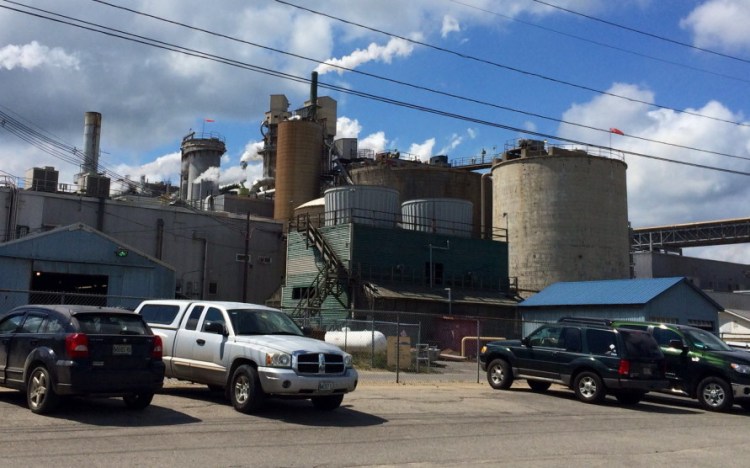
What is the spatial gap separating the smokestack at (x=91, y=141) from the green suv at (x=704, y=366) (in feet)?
189

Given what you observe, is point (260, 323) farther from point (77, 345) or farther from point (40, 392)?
point (40, 392)

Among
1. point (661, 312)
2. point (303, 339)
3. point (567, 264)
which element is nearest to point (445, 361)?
point (661, 312)

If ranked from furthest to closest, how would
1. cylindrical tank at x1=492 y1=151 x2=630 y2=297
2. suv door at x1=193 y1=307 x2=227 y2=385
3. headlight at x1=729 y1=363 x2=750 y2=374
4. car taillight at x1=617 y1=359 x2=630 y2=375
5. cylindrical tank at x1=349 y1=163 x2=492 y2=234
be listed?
cylindrical tank at x1=349 y1=163 x2=492 y2=234
cylindrical tank at x1=492 y1=151 x2=630 y2=297
headlight at x1=729 y1=363 x2=750 y2=374
car taillight at x1=617 y1=359 x2=630 y2=375
suv door at x1=193 y1=307 x2=227 y2=385

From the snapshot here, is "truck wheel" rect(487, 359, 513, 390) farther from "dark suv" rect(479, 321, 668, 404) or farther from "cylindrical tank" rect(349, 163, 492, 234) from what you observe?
"cylindrical tank" rect(349, 163, 492, 234)

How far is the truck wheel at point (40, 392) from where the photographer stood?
1060cm

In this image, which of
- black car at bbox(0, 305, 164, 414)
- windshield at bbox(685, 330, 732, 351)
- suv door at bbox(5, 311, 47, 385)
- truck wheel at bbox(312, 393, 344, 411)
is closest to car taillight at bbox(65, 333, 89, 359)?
black car at bbox(0, 305, 164, 414)

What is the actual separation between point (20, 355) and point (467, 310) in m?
33.0

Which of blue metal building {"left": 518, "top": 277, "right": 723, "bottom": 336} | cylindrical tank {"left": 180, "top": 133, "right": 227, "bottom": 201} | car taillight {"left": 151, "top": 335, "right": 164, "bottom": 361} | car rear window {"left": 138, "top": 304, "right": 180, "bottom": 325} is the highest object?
cylindrical tank {"left": 180, "top": 133, "right": 227, "bottom": 201}

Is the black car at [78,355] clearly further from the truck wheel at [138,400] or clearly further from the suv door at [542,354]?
the suv door at [542,354]

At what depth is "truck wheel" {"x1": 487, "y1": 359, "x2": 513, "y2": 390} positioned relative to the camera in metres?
18.8

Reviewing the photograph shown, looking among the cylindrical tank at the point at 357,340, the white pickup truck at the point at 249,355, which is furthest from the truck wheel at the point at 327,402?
the cylindrical tank at the point at 357,340

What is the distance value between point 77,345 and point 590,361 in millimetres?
11348

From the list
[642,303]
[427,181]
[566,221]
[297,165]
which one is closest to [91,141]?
[297,165]

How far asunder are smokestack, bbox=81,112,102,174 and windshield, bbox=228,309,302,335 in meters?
57.0
